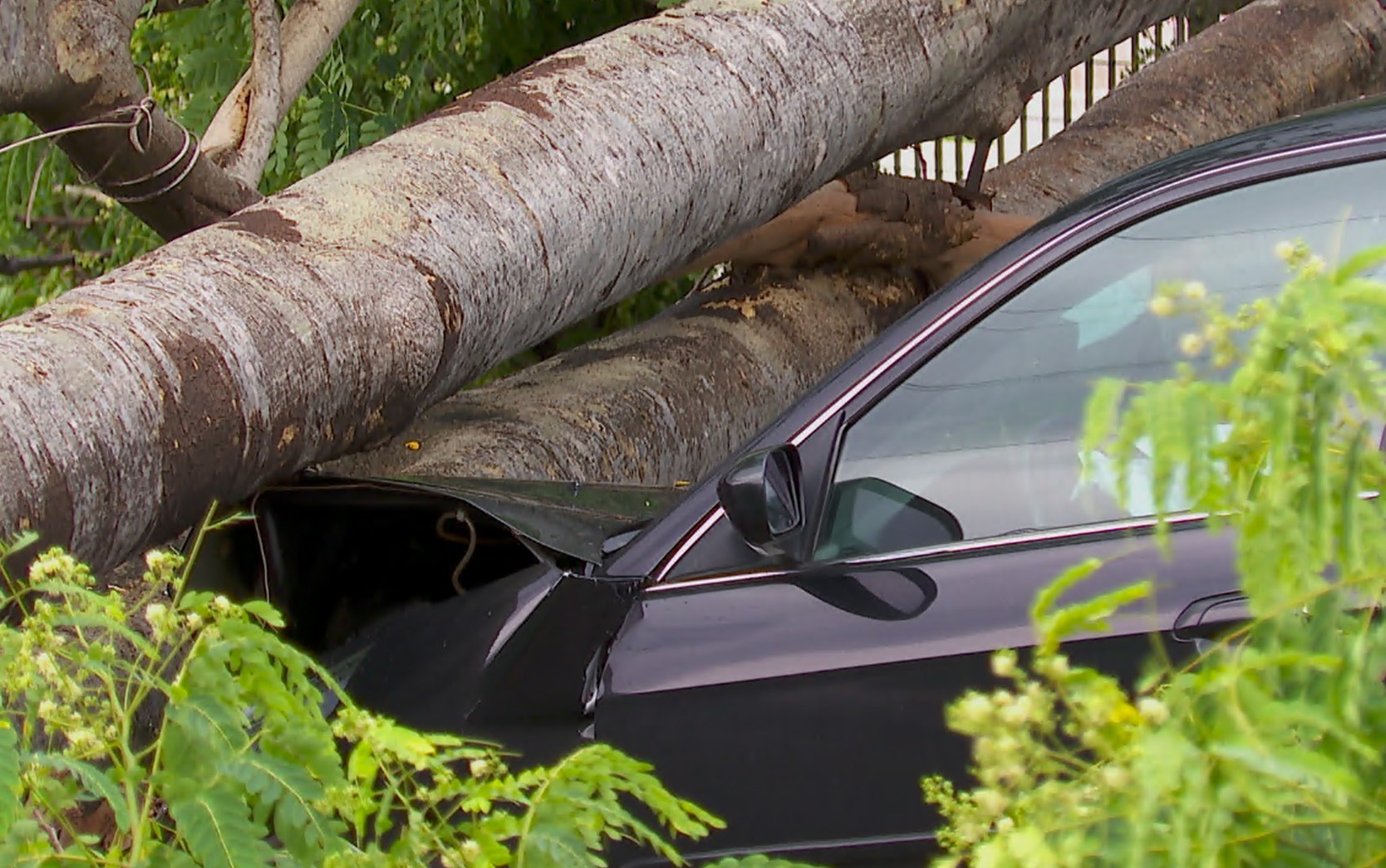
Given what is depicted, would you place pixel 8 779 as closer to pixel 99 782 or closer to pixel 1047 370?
pixel 99 782

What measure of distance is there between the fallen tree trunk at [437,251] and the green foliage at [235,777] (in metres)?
1.01

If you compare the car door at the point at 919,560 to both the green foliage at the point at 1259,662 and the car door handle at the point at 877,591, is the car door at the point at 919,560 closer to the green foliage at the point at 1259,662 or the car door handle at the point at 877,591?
the car door handle at the point at 877,591

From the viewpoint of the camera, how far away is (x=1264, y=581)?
904 millimetres

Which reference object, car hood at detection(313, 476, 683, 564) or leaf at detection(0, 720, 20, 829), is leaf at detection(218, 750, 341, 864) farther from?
car hood at detection(313, 476, 683, 564)

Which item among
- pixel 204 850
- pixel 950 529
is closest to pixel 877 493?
Answer: pixel 950 529

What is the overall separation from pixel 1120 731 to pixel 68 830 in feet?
3.03

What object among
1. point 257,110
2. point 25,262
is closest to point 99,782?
point 257,110

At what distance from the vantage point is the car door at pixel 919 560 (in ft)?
6.86

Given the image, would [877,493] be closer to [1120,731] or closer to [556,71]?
[1120,731]

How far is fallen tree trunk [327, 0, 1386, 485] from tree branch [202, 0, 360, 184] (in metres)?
0.89

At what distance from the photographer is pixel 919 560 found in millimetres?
2164

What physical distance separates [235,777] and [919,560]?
1022mm

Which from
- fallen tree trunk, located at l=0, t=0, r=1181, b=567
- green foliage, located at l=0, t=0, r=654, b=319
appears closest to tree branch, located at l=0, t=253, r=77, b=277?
green foliage, located at l=0, t=0, r=654, b=319

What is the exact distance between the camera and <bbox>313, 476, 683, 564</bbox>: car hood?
248 centimetres
